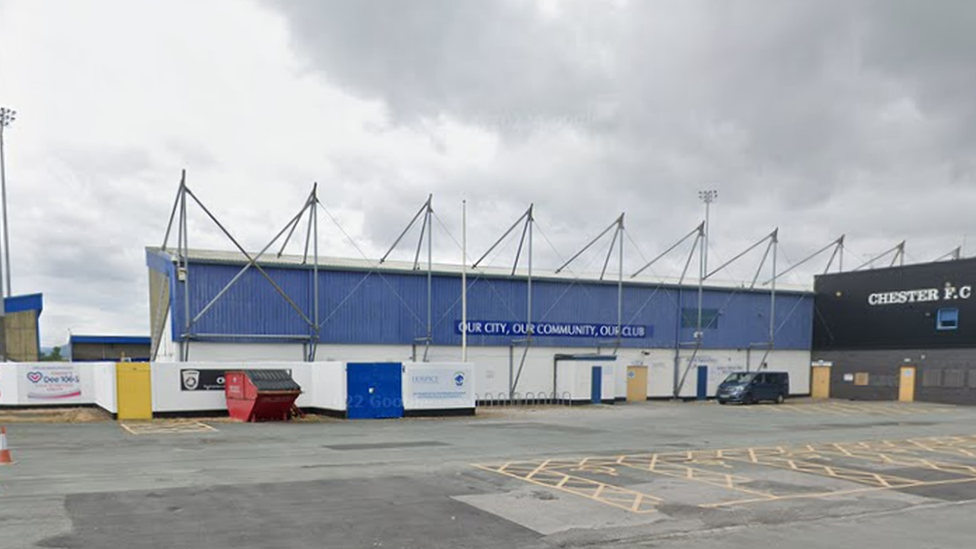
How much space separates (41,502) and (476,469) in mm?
7046

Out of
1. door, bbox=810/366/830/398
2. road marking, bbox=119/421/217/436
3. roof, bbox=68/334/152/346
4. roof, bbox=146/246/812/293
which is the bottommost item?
door, bbox=810/366/830/398

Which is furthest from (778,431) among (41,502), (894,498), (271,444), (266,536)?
(41,502)

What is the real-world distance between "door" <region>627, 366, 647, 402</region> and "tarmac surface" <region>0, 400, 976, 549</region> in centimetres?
1767

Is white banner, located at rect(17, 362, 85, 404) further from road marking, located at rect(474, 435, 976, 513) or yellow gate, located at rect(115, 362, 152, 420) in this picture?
road marking, located at rect(474, 435, 976, 513)

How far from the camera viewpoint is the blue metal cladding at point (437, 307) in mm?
29953

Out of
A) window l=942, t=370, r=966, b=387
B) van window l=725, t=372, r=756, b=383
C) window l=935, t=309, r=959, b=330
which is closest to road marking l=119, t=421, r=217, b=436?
van window l=725, t=372, r=756, b=383

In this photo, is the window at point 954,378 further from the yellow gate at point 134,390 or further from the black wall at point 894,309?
the yellow gate at point 134,390

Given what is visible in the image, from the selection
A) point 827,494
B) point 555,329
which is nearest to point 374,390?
point 555,329

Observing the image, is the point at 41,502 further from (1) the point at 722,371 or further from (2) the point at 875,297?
(2) the point at 875,297

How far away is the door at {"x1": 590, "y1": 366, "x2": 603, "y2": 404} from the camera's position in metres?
34.8

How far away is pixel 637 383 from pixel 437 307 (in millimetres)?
12848

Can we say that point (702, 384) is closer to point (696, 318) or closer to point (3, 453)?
point (696, 318)

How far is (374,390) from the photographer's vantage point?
79.9ft

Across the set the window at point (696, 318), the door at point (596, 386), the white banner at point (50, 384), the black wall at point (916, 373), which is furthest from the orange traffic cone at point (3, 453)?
the black wall at point (916, 373)
